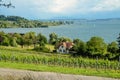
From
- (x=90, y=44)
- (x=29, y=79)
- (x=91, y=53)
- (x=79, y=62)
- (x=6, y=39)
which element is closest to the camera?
(x=29, y=79)

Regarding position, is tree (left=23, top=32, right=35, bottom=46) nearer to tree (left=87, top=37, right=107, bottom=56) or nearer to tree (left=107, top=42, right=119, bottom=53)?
tree (left=87, top=37, right=107, bottom=56)

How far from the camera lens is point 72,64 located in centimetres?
2595

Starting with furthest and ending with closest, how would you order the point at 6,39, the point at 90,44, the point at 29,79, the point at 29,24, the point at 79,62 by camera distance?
the point at 29,24, the point at 6,39, the point at 90,44, the point at 79,62, the point at 29,79

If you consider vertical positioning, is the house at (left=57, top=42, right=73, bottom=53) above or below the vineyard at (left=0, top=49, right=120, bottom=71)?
below

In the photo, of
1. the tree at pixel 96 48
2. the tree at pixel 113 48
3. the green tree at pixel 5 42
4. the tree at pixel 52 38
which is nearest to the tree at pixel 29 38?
the tree at pixel 52 38

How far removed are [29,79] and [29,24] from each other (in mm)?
192163

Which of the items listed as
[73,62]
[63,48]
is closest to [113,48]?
[63,48]

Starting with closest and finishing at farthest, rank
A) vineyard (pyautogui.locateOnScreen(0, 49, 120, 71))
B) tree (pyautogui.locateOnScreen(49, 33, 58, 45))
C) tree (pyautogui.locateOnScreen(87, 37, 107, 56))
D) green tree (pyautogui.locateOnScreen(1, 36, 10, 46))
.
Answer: vineyard (pyautogui.locateOnScreen(0, 49, 120, 71)), tree (pyautogui.locateOnScreen(87, 37, 107, 56)), green tree (pyautogui.locateOnScreen(1, 36, 10, 46)), tree (pyautogui.locateOnScreen(49, 33, 58, 45))

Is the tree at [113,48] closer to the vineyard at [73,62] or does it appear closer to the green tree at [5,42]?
the green tree at [5,42]

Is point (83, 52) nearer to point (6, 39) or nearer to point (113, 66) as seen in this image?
point (6, 39)

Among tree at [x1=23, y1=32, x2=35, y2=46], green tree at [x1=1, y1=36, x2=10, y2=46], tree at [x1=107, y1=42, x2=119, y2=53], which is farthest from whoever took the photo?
tree at [x1=23, y1=32, x2=35, y2=46]

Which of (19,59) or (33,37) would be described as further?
(33,37)

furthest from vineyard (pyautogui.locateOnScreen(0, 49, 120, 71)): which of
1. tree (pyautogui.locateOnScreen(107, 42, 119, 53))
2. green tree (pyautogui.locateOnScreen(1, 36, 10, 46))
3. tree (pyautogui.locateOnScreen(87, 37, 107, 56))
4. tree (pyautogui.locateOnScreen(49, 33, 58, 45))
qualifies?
tree (pyautogui.locateOnScreen(49, 33, 58, 45))

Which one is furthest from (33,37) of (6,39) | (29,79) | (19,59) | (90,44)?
(29,79)
